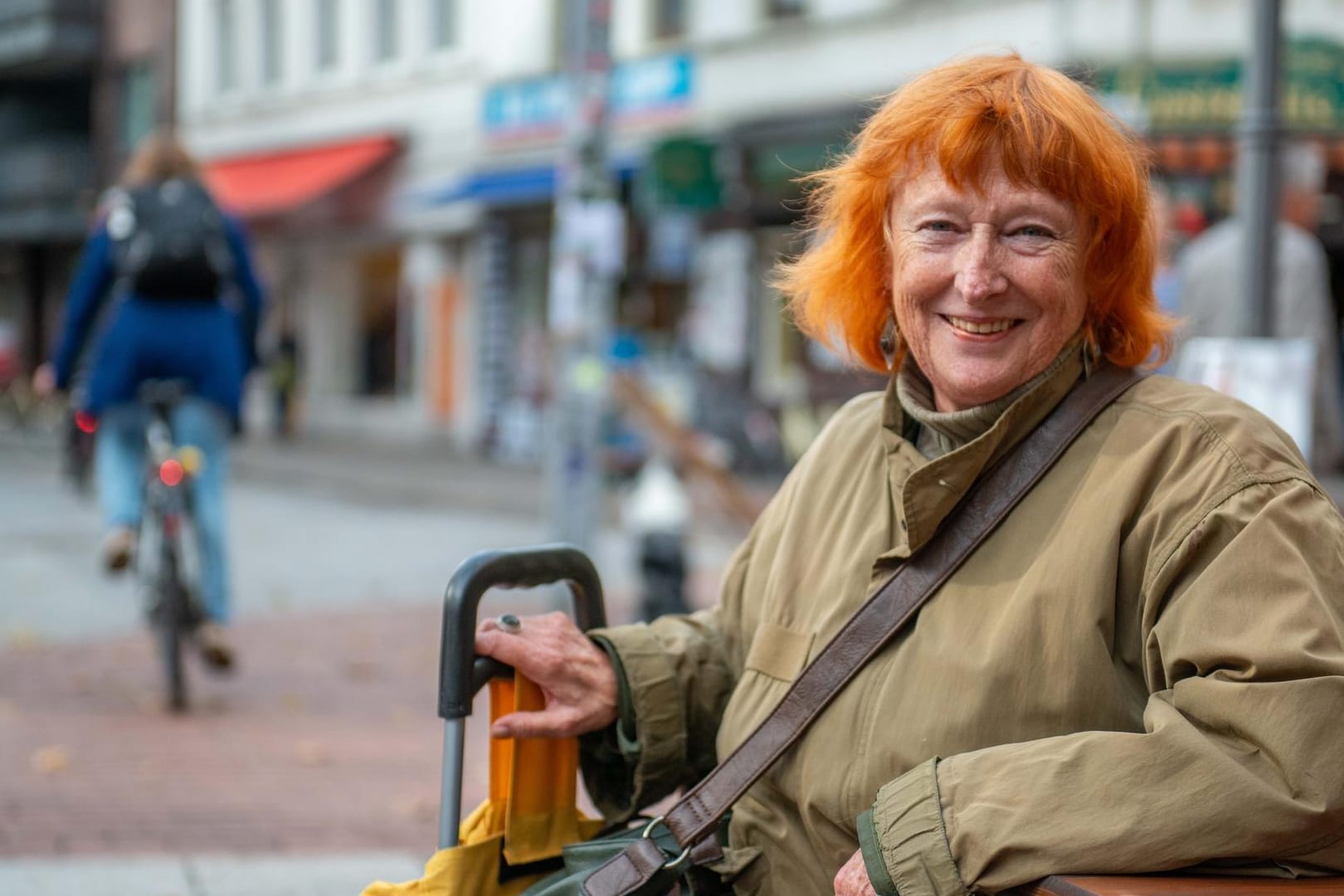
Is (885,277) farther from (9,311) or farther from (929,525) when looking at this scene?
(9,311)

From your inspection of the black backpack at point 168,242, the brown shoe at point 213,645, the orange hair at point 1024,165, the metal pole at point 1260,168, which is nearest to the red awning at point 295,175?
the black backpack at point 168,242

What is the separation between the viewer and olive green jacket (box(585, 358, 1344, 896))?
179 cm

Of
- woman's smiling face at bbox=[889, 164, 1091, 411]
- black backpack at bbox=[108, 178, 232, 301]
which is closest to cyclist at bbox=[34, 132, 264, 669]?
black backpack at bbox=[108, 178, 232, 301]

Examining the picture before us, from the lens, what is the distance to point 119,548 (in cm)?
640

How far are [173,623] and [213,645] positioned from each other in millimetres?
173

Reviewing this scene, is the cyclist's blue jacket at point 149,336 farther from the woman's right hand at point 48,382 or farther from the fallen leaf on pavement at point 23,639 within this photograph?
the fallen leaf on pavement at point 23,639

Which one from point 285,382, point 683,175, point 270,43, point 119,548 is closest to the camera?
point 119,548

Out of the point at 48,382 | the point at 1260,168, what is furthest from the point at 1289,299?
the point at 48,382

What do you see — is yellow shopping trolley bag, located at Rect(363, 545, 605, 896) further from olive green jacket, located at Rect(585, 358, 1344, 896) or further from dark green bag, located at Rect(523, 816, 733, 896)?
olive green jacket, located at Rect(585, 358, 1344, 896)

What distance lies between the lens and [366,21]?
26.0 m

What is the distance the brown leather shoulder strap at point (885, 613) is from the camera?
6.93ft

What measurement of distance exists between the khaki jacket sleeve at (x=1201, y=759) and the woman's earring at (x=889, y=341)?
65 cm

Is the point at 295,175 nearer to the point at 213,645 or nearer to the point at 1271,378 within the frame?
the point at 213,645

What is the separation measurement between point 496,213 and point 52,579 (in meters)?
13.6
